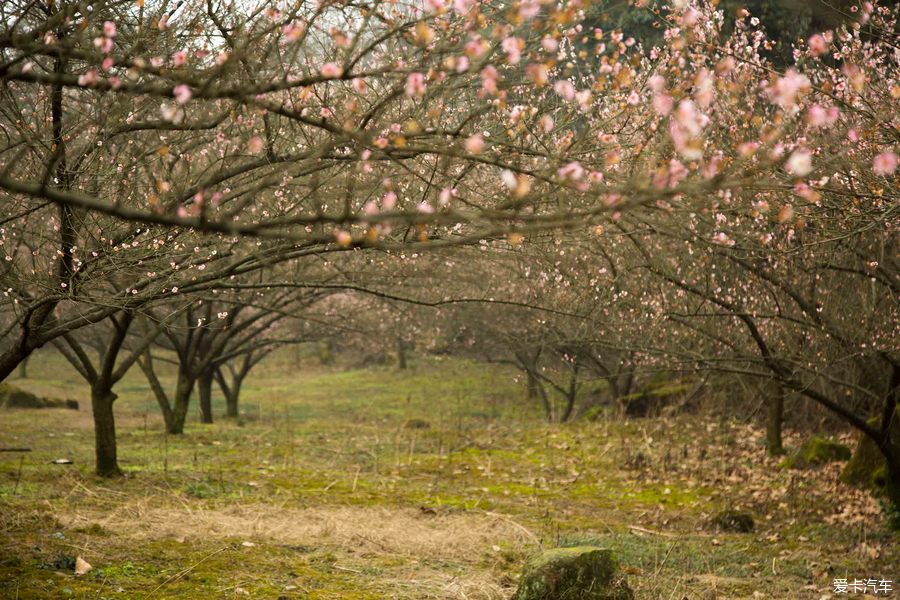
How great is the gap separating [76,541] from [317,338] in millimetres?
11547

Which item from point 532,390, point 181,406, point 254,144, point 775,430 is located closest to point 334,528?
point 254,144

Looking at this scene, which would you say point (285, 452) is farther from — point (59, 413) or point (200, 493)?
point (59, 413)

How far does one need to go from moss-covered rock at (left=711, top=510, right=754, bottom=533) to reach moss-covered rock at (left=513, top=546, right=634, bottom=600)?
3368 millimetres

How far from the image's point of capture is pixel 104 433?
30.0 ft

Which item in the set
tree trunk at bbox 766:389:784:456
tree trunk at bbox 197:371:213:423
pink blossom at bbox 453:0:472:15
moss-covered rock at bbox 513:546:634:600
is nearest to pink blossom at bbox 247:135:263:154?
pink blossom at bbox 453:0:472:15

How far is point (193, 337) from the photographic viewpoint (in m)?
14.0

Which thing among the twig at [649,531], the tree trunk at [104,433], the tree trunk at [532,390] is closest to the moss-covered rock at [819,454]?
the twig at [649,531]

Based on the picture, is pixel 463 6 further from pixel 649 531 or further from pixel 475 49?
A: pixel 649 531

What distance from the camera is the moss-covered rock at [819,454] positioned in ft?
34.9

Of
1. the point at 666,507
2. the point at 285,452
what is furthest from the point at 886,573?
the point at 285,452

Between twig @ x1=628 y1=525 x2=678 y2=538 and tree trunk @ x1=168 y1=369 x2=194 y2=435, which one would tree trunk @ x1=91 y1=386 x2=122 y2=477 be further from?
twig @ x1=628 y1=525 x2=678 y2=538

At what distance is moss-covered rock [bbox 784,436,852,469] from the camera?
10.6 meters

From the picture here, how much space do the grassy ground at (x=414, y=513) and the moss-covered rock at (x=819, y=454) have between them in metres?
0.29

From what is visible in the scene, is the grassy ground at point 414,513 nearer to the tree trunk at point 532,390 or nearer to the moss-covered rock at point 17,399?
the moss-covered rock at point 17,399
